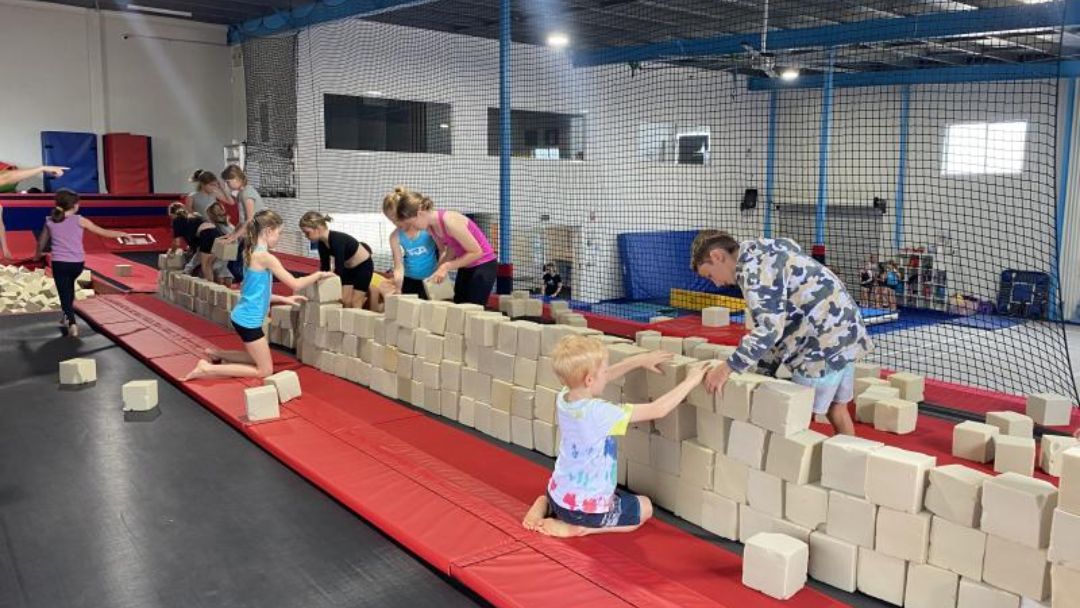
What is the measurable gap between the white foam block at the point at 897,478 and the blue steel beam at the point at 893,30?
680 cm

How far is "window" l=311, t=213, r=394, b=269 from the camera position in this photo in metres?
12.8

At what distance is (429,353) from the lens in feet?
15.9

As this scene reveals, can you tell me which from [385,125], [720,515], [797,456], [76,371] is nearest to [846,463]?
[797,456]

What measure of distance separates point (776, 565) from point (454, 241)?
3.22m

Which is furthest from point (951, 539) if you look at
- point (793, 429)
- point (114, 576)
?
point (114, 576)

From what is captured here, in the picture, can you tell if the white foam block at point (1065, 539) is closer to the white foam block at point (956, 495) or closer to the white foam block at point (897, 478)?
the white foam block at point (956, 495)

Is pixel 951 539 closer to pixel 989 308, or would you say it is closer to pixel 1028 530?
pixel 1028 530

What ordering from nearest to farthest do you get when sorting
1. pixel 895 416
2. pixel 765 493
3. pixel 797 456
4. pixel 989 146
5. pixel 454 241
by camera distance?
pixel 797 456
pixel 765 493
pixel 895 416
pixel 454 241
pixel 989 146

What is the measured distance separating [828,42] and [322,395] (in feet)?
26.8

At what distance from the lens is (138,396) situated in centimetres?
471

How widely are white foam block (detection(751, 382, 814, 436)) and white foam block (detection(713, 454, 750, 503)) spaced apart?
229 millimetres

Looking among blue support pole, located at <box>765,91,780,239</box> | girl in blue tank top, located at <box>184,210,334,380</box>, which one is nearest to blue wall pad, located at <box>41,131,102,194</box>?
girl in blue tank top, located at <box>184,210,334,380</box>

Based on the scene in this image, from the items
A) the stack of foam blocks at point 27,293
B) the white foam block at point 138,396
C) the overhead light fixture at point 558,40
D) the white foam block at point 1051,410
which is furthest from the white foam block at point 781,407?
the overhead light fixture at point 558,40

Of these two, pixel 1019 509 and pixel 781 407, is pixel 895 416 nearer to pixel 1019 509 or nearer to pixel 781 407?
pixel 781 407
